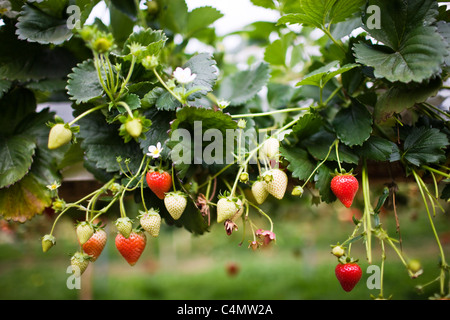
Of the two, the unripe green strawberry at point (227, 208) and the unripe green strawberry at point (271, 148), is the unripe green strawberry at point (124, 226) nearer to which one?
the unripe green strawberry at point (227, 208)

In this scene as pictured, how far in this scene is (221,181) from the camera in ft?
2.12

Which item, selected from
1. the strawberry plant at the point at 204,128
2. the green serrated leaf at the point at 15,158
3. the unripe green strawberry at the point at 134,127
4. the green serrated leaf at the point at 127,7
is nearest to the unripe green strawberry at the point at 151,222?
the strawberry plant at the point at 204,128

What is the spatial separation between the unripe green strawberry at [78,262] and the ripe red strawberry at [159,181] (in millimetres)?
147

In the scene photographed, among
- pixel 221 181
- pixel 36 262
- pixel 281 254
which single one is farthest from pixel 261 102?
pixel 36 262

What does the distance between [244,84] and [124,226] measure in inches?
16.7

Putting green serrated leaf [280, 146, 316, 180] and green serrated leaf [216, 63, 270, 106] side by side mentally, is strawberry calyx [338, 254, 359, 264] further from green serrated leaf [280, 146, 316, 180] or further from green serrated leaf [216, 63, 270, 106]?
green serrated leaf [216, 63, 270, 106]

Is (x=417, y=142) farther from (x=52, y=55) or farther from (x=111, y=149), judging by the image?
(x=52, y=55)

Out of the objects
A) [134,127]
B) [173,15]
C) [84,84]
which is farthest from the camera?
[173,15]

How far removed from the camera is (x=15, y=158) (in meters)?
0.62

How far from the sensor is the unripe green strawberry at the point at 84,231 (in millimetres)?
499

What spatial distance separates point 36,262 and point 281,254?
3780 millimetres

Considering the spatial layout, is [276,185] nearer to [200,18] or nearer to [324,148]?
[324,148]

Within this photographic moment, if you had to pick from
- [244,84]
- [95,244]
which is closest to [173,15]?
[244,84]

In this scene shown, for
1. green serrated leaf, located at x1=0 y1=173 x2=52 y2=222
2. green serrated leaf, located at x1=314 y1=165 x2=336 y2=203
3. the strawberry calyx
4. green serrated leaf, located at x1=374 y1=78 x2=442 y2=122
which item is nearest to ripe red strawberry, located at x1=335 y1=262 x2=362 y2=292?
the strawberry calyx
